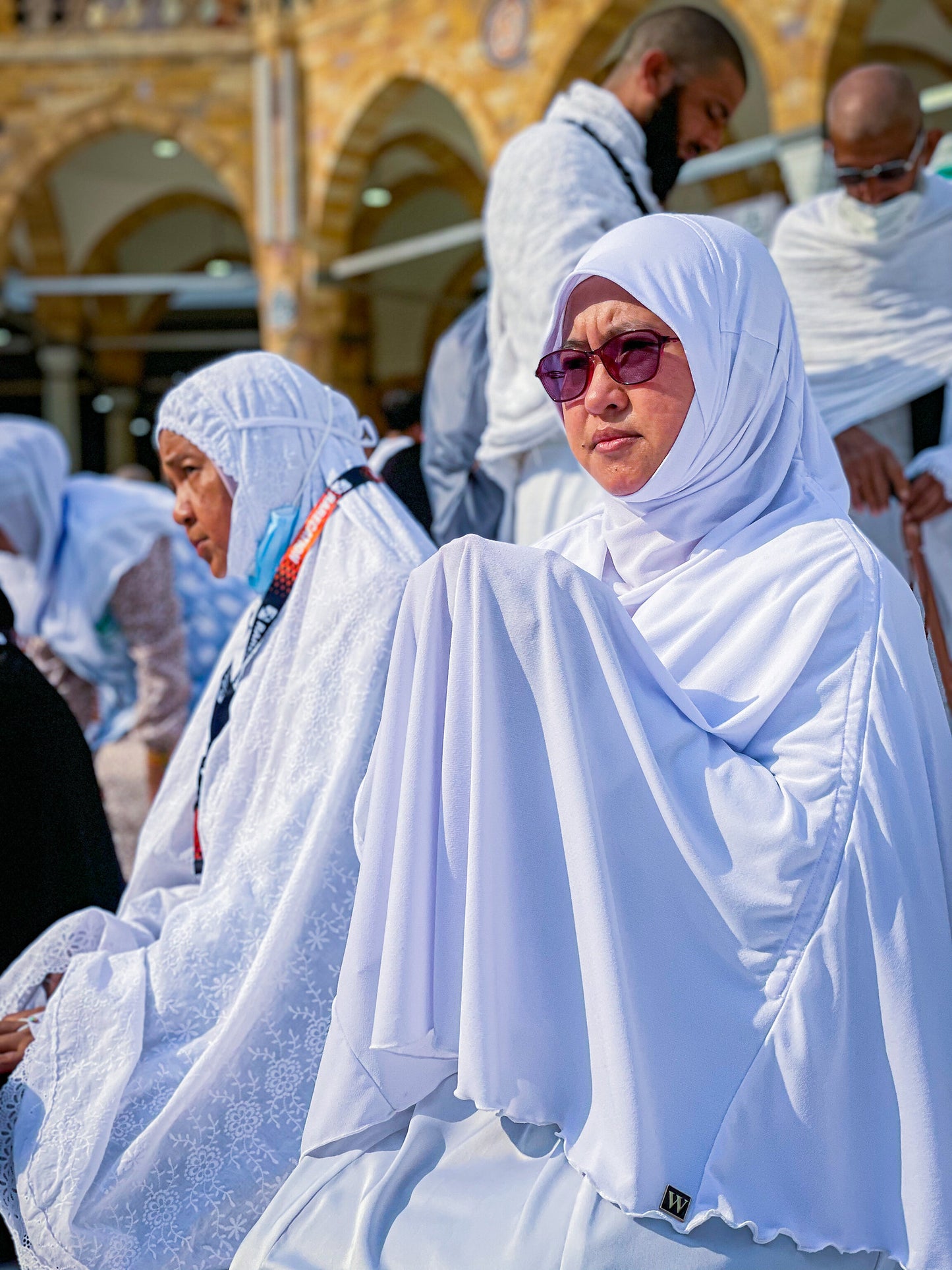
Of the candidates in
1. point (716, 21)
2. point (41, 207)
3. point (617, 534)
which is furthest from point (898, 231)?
point (41, 207)

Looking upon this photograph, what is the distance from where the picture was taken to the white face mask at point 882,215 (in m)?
3.05

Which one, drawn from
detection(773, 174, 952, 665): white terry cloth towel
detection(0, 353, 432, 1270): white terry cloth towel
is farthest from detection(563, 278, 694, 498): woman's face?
detection(773, 174, 952, 665): white terry cloth towel

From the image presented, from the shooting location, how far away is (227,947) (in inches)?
87.3

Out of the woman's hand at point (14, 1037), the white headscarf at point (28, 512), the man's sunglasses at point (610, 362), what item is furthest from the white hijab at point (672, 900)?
the white headscarf at point (28, 512)

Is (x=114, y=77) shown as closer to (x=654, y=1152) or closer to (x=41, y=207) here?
(x=41, y=207)

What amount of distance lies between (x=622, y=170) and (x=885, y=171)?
1.84 feet

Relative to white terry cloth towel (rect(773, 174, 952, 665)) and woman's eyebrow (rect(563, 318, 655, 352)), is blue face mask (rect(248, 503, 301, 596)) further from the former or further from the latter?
white terry cloth towel (rect(773, 174, 952, 665))

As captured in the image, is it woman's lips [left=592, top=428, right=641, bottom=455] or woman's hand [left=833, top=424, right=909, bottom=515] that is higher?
woman's lips [left=592, top=428, right=641, bottom=455]

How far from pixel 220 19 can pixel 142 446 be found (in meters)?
7.31

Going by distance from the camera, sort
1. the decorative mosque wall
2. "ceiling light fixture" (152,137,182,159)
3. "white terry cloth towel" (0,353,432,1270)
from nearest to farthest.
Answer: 1. "white terry cloth towel" (0,353,432,1270)
2. the decorative mosque wall
3. "ceiling light fixture" (152,137,182,159)

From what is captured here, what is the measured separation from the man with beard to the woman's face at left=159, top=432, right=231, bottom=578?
2.25 feet

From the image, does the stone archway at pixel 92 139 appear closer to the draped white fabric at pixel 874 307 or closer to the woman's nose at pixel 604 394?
the draped white fabric at pixel 874 307

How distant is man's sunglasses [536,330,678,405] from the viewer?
1.76 meters

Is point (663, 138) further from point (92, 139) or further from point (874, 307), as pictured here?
point (92, 139)
